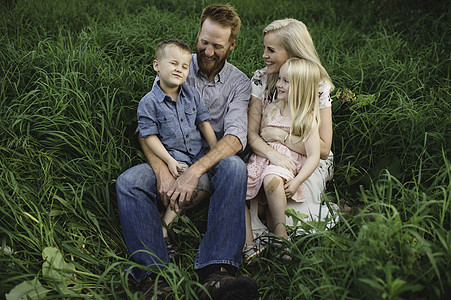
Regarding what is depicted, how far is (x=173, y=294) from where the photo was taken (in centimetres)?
203

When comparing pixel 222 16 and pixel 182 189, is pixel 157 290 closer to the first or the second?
pixel 182 189

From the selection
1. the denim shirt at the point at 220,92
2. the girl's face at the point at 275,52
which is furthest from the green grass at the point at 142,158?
the girl's face at the point at 275,52

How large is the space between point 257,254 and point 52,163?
4.73 ft

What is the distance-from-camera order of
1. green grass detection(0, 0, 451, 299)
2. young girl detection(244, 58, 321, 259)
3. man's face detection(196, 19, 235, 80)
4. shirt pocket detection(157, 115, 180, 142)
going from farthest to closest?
man's face detection(196, 19, 235, 80), shirt pocket detection(157, 115, 180, 142), young girl detection(244, 58, 321, 259), green grass detection(0, 0, 451, 299)

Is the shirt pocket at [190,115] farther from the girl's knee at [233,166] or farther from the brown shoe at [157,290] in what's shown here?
the brown shoe at [157,290]

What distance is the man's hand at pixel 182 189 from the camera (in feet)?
7.80

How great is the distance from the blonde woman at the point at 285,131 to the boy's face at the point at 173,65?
0.62 m

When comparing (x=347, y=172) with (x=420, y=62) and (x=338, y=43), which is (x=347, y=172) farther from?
(x=338, y=43)

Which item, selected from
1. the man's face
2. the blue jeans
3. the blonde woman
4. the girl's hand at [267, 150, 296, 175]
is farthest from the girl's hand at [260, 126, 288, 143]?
the man's face

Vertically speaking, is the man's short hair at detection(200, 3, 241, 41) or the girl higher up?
the man's short hair at detection(200, 3, 241, 41)

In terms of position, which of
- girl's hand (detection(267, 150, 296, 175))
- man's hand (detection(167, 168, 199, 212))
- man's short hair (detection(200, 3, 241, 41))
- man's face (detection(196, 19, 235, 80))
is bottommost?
man's hand (detection(167, 168, 199, 212))

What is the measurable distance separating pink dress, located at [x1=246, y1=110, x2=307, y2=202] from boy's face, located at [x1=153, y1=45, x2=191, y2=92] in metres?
0.72

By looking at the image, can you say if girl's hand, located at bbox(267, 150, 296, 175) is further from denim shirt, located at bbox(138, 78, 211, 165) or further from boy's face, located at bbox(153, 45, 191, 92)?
boy's face, located at bbox(153, 45, 191, 92)

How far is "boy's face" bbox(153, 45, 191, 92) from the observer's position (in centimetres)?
247
